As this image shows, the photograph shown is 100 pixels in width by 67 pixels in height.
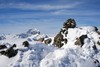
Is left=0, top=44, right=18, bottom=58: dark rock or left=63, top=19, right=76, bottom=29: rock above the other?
left=63, top=19, right=76, bottom=29: rock

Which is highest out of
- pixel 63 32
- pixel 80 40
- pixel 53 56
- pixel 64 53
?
pixel 63 32

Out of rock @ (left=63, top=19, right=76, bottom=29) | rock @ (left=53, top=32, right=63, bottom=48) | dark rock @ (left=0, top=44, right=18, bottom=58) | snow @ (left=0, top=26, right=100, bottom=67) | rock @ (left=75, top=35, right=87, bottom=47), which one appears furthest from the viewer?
rock @ (left=63, top=19, right=76, bottom=29)

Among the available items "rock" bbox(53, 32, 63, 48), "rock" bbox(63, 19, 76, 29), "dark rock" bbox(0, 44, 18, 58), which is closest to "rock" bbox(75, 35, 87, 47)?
"rock" bbox(53, 32, 63, 48)

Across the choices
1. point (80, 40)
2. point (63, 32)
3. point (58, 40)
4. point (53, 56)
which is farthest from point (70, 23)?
point (53, 56)

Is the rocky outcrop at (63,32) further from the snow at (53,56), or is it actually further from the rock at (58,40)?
the snow at (53,56)

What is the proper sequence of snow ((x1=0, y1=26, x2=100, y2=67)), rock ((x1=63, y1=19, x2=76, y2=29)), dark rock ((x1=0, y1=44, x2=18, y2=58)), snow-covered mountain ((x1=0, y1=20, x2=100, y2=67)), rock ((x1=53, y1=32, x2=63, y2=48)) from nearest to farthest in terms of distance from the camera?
snow ((x1=0, y1=26, x2=100, y2=67)), snow-covered mountain ((x1=0, y1=20, x2=100, y2=67)), dark rock ((x1=0, y1=44, x2=18, y2=58)), rock ((x1=53, y1=32, x2=63, y2=48)), rock ((x1=63, y1=19, x2=76, y2=29))

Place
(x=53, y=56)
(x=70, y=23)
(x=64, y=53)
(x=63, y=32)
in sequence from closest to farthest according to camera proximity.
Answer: (x=53, y=56)
(x=64, y=53)
(x=63, y=32)
(x=70, y=23)

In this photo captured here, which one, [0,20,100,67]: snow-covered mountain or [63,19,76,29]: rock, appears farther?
[63,19,76,29]: rock

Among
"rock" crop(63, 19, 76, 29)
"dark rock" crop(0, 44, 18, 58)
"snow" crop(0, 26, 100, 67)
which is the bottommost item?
"snow" crop(0, 26, 100, 67)

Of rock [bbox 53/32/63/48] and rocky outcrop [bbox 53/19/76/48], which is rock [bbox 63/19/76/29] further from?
rock [bbox 53/32/63/48]

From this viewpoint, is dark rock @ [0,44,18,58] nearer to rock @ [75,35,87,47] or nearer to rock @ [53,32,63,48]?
rock @ [53,32,63,48]

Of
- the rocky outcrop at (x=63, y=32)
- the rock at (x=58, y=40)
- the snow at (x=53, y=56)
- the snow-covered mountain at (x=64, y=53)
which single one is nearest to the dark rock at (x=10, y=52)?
the snow-covered mountain at (x=64, y=53)

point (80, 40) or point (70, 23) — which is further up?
point (70, 23)

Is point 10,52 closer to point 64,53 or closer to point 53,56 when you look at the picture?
point 53,56
